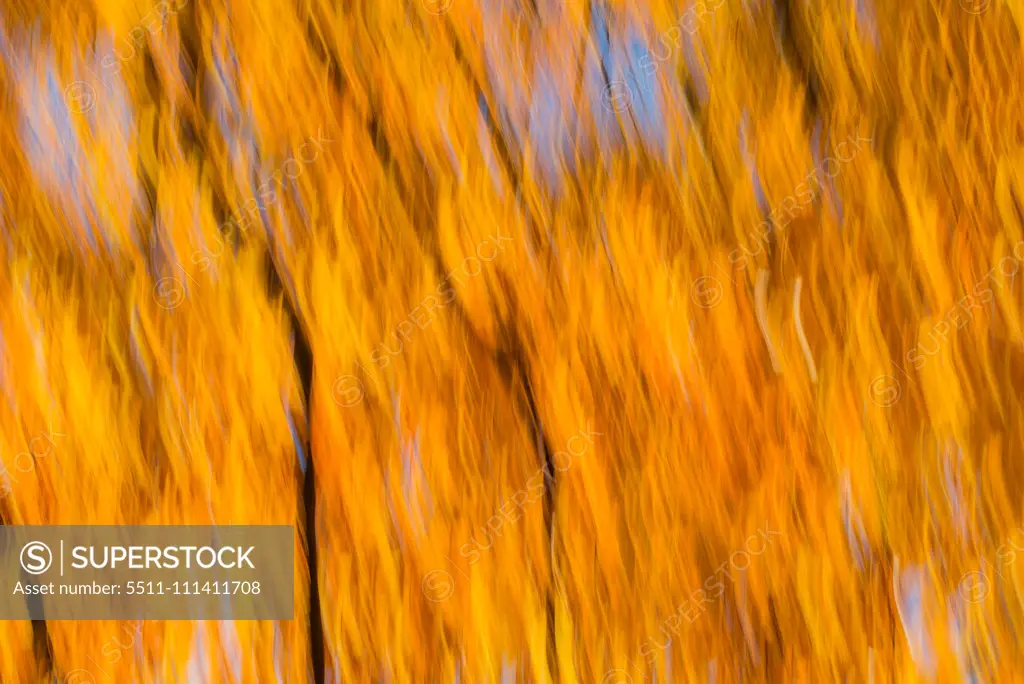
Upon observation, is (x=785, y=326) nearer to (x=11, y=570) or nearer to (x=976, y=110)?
(x=976, y=110)

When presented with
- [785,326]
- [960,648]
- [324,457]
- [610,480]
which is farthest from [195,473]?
[960,648]

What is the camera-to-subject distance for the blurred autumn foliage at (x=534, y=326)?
505 millimetres

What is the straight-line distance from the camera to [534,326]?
1.68 ft

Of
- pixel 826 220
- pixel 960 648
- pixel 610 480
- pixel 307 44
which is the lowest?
pixel 960 648

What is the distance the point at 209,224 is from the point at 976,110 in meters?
0.52

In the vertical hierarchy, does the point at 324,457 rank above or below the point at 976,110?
below

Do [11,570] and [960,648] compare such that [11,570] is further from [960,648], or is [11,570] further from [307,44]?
[960,648]

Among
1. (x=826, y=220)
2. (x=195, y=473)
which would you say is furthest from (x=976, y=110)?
(x=195, y=473)

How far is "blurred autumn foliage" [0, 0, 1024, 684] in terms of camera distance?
505mm

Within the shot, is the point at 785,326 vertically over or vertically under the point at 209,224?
A: under

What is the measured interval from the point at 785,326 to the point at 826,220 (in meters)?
0.08

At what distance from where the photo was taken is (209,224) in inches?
20.6

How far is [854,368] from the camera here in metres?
0.51

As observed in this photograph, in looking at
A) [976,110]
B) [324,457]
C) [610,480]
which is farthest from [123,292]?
[976,110]
